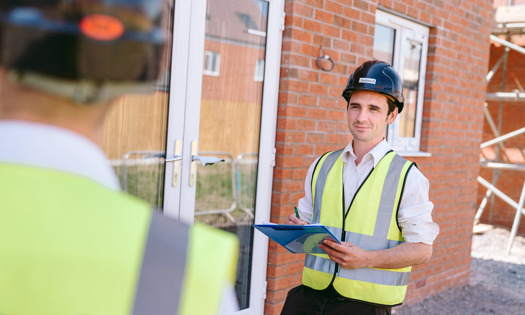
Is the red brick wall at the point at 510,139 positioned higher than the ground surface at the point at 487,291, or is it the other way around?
the red brick wall at the point at 510,139

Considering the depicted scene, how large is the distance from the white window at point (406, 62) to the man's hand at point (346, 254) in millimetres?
3377

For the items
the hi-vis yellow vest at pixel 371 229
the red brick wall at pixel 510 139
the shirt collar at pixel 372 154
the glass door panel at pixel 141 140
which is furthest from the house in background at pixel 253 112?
the red brick wall at pixel 510 139

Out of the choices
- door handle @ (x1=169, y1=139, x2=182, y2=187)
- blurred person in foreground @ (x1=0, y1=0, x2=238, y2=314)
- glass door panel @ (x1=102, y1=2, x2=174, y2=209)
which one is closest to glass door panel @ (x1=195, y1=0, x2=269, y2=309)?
door handle @ (x1=169, y1=139, x2=182, y2=187)

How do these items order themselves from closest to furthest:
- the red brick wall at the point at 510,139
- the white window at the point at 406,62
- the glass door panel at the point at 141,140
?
1. the glass door panel at the point at 141,140
2. the white window at the point at 406,62
3. the red brick wall at the point at 510,139

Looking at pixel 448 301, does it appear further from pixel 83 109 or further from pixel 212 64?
pixel 83 109

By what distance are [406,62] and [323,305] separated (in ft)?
13.1

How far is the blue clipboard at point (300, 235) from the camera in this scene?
96.3 inches

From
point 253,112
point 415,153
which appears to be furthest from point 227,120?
point 415,153

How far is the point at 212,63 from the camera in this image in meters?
4.01

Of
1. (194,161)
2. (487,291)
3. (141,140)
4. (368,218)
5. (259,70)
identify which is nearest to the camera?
(368,218)

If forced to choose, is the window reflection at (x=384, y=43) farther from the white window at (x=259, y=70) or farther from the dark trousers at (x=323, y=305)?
the dark trousers at (x=323, y=305)

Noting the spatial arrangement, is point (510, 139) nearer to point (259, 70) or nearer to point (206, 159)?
point (259, 70)

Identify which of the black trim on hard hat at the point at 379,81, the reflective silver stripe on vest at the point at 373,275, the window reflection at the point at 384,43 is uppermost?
the window reflection at the point at 384,43

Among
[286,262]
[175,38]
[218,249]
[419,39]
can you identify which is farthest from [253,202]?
[218,249]
